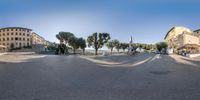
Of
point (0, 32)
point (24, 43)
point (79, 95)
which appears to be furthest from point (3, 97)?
point (0, 32)

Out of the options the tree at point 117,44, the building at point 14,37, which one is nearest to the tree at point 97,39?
the tree at point 117,44

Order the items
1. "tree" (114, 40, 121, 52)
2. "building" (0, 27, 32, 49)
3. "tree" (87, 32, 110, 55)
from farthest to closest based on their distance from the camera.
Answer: "building" (0, 27, 32, 49) < "tree" (114, 40, 121, 52) < "tree" (87, 32, 110, 55)

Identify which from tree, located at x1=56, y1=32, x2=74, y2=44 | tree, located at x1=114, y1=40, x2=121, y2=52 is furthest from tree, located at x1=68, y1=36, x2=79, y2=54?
tree, located at x1=114, y1=40, x2=121, y2=52

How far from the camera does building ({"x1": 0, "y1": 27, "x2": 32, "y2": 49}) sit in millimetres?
133875

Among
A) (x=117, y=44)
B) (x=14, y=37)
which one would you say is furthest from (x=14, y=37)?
(x=117, y=44)

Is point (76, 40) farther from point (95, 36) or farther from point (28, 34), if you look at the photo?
point (28, 34)

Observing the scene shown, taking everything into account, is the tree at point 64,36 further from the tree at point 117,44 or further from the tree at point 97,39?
the tree at point 117,44

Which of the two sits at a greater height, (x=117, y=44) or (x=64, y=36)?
(x=64, y=36)

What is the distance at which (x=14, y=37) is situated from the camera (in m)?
135

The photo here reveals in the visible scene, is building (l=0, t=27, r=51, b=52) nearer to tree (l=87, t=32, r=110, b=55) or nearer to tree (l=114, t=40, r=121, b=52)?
tree (l=114, t=40, r=121, b=52)

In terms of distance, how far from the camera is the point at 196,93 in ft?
21.1

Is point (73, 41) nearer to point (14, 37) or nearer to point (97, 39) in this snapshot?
point (97, 39)

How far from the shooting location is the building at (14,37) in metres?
134

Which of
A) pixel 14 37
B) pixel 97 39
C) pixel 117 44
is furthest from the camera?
pixel 14 37
